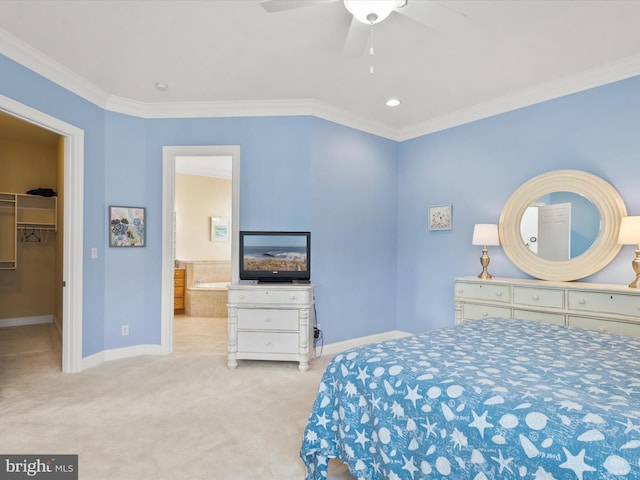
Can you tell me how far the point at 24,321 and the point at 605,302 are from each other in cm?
705

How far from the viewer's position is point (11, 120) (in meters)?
4.40

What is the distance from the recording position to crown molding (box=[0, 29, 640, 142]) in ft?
9.56

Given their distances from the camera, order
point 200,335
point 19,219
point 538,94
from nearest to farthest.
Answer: point 538,94
point 200,335
point 19,219

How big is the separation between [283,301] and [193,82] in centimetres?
223

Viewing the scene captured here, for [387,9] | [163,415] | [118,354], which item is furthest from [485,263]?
[118,354]

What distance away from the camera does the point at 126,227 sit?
382 cm

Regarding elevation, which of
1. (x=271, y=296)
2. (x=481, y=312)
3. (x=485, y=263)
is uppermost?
(x=485, y=263)

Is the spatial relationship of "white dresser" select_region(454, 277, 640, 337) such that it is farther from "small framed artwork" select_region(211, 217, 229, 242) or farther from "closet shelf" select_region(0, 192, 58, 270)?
"closet shelf" select_region(0, 192, 58, 270)

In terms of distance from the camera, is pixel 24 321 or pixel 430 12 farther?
pixel 24 321

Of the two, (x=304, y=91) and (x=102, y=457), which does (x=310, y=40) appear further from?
(x=102, y=457)

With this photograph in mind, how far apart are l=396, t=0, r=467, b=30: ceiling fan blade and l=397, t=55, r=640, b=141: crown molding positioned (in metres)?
1.98

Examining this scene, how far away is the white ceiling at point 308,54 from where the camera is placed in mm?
2359

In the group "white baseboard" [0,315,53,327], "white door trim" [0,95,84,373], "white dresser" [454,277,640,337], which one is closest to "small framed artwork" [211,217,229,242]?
"white baseboard" [0,315,53,327]

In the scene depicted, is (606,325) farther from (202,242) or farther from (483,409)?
(202,242)
